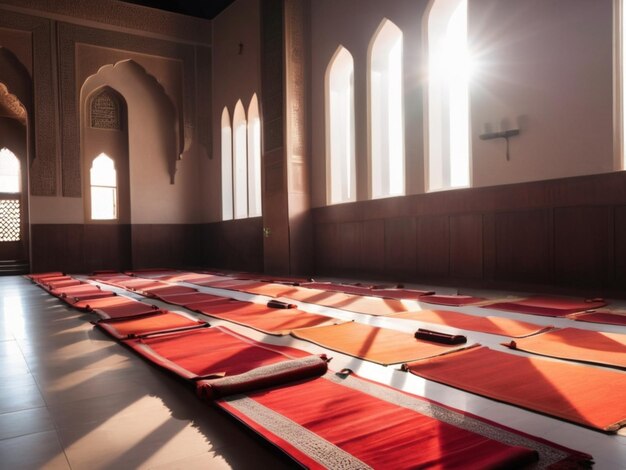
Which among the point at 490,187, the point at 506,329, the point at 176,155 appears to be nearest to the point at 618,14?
the point at 490,187

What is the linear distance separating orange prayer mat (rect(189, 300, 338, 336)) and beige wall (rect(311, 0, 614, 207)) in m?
2.92

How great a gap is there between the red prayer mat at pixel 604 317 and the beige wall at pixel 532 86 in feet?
5.11

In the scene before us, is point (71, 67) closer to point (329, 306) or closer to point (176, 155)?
point (176, 155)

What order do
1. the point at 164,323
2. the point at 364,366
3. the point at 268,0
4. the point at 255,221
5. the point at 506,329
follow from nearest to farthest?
the point at 364,366
the point at 506,329
the point at 164,323
the point at 268,0
the point at 255,221

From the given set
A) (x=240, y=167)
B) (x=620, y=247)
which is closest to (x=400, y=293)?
(x=620, y=247)

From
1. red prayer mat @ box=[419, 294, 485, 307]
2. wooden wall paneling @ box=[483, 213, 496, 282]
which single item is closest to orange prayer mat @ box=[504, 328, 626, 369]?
red prayer mat @ box=[419, 294, 485, 307]

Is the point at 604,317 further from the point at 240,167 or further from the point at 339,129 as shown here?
the point at 240,167

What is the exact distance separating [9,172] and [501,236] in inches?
465

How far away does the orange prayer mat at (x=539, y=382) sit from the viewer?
75.3 inches

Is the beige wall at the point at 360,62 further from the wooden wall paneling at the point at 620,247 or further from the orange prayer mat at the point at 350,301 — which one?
the wooden wall paneling at the point at 620,247

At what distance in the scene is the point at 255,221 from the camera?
32.8 ft

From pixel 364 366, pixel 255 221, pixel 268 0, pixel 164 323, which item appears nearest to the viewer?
pixel 364 366

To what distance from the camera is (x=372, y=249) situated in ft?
24.7

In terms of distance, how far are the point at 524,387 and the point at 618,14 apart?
4120mm
